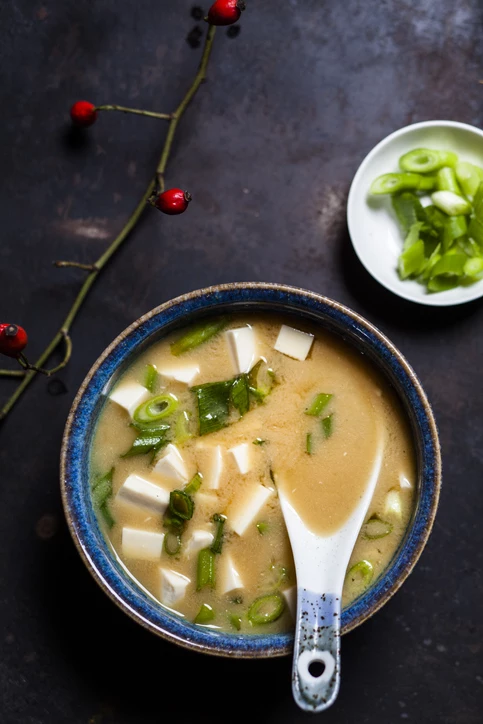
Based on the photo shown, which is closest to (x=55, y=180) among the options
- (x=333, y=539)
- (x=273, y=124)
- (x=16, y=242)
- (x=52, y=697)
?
(x=16, y=242)

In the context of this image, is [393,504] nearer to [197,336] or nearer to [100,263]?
[197,336]

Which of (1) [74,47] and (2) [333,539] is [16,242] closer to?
(1) [74,47]

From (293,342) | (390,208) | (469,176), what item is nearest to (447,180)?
(469,176)

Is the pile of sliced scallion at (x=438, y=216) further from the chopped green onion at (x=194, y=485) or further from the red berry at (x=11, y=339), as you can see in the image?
the red berry at (x=11, y=339)

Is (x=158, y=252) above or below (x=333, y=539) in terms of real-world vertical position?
above

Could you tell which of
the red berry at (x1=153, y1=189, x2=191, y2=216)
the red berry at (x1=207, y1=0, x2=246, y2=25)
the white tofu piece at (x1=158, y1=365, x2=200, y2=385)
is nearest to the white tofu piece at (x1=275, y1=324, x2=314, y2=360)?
the white tofu piece at (x1=158, y1=365, x2=200, y2=385)
